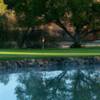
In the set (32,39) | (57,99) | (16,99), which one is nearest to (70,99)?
(57,99)

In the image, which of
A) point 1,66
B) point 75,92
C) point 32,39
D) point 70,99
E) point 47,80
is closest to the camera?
point 70,99

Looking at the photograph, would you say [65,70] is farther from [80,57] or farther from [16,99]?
[16,99]

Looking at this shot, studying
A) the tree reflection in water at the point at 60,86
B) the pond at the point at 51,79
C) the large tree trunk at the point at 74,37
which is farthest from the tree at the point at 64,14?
the tree reflection in water at the point at 60,86

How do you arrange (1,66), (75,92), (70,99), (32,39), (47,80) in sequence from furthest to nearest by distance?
(32,39)
(1,66)
(47,80)
(75,92)
(70,99)

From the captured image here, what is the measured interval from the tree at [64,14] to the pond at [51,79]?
42.1ft

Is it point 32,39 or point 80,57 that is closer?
point 80,57

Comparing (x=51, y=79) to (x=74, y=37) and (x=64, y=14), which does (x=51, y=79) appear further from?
(x=74, y=37)

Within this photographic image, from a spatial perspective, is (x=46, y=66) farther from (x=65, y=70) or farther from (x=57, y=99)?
(x=57, y=99)

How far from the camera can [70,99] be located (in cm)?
1344

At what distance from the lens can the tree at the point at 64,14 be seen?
123ft

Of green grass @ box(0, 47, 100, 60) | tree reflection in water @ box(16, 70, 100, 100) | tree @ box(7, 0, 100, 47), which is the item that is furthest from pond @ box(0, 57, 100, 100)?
tree @ box(7, 0, 100, 47)

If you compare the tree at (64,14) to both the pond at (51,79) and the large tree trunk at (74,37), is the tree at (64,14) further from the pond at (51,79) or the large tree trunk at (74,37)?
the pond at (51,79)

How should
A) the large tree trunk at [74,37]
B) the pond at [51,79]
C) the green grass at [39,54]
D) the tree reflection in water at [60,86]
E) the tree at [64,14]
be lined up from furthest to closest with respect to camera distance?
the large tree trunk at [74,37] < the tree at [64,14] < the green grass at [39,54] < the pond at [51,79] < the tree reflection in water at [60,86]

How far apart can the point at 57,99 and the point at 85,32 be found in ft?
87.6
